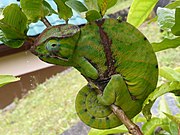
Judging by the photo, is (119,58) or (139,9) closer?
(119,58)

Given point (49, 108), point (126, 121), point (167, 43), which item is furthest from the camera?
point (49, 108)

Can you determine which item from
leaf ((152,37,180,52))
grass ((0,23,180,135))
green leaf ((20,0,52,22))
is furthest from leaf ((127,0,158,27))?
grass ((0,23,180,135))

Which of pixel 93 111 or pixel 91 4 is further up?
pixel 91 4

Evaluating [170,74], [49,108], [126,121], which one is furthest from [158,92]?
[49,108]

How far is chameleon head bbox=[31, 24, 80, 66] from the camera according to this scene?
1.36 feet

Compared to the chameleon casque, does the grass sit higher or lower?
lower

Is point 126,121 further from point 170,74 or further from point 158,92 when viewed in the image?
point 170,74

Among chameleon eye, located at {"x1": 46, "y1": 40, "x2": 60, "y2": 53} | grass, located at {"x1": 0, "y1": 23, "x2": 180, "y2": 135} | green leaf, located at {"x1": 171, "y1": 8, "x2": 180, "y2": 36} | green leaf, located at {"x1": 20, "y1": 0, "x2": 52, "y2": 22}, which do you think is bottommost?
grass, located at {"x1": 0, "y1": 23, "x2": 180, "y2": 135}

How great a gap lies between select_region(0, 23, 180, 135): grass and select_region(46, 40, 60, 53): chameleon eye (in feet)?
8.89

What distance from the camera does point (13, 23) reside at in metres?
0.45

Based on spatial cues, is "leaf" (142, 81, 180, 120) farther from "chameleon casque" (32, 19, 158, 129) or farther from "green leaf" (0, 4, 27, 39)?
"green leaf" (0, 4, 27, 39)

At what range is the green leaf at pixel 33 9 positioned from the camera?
0.45 meters

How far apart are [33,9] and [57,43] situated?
7cm

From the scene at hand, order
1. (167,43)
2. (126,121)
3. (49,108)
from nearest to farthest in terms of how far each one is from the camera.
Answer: (126,121) < (167,43) < (49,108)
